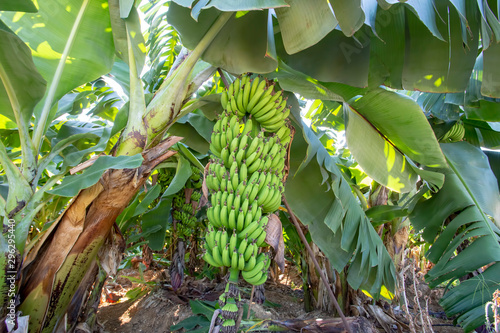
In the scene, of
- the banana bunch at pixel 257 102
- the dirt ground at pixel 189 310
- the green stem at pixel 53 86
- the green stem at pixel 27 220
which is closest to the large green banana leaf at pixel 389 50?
the banana bunch at pixel 257 102

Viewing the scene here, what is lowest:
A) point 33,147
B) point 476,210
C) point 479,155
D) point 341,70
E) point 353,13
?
point 476,210

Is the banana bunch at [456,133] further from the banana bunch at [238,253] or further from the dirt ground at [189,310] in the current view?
the banana bunch at [238,253]

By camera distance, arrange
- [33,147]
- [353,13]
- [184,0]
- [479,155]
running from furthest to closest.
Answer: [479,155], [33,147], [353,13], [184,0]

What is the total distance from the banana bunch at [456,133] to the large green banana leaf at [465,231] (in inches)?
14.6

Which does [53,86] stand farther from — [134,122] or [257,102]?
[257,102]

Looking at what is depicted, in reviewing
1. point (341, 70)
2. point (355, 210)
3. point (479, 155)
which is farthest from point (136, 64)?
point (479, 155)

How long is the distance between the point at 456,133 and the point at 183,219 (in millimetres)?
3315

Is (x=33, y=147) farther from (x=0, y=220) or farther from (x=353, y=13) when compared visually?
(x=353, y=13)

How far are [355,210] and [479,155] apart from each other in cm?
160

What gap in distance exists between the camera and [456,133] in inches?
128

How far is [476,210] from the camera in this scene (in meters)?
2.20

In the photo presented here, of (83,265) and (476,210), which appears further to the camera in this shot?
(476,210)

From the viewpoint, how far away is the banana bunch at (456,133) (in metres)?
3.23

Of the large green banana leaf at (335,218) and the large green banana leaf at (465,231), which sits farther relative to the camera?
the large green banana leaf at (335,218)
